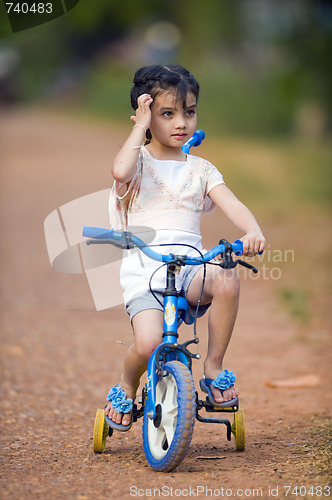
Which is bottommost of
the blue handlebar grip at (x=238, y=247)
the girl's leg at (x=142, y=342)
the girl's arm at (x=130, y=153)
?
the girl's leg at (x=142, y=342)

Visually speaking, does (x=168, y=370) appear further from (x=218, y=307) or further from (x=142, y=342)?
(x=218, y=307)

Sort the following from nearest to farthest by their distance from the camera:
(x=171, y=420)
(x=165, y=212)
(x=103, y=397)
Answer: (x=171, y=420) → (x=165, y=212) → (x=103, y=397)

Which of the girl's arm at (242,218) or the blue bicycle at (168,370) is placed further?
the girl's arm at (242,218)

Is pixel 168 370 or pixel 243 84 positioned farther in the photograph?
pixel 243 84

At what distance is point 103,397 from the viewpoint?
16.2ft

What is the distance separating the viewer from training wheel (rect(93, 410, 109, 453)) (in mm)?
3602

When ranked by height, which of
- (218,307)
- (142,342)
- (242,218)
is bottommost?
(142,342)

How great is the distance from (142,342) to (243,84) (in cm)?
2232

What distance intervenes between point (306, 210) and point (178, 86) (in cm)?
930

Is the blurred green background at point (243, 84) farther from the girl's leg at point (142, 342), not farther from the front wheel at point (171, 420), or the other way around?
the front wheel at point (171, 420)

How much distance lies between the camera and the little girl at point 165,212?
131 inches

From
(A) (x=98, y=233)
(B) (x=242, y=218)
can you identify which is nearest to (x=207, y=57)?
(B) (x=242, y=218)

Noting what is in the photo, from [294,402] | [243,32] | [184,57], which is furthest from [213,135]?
[294,402]

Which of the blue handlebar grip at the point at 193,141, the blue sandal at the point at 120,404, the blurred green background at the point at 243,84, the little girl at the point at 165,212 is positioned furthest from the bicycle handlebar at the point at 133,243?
the blurred green background at the point at 243,84
